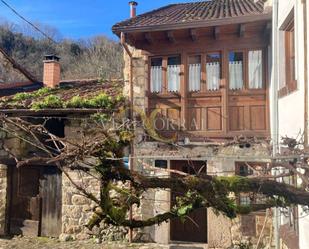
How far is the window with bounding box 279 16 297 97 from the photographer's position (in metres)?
6.68

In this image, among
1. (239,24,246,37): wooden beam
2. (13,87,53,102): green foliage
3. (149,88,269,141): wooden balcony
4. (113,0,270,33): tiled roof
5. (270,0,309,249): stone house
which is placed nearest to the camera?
(270,0,309,249): stone house

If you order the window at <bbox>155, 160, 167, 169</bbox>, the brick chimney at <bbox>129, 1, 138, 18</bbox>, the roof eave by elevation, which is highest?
the brick chimney at <bbox>129, 1, 138, 18</bbox>

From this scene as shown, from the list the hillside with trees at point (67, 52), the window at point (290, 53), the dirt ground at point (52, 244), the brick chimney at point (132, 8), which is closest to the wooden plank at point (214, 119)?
the window at point (290, 53)

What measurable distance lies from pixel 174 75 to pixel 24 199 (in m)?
5.88

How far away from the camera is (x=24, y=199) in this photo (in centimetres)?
1118

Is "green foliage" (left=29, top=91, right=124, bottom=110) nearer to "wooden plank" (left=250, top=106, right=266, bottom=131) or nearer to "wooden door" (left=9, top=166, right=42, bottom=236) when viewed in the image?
"wooden door" (left=9, top=166, right=42, bottom=236)

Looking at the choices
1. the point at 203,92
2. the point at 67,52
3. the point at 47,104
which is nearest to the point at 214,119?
the point at 203,92

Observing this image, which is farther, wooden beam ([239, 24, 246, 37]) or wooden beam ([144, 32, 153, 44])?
wooden beam ([144, 32, 153, 44])

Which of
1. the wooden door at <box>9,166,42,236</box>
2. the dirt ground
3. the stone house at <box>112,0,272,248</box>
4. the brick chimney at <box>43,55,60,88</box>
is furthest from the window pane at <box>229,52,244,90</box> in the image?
the brick chimney at <box>43,55,60,88</box>

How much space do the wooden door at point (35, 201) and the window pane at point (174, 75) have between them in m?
4.17

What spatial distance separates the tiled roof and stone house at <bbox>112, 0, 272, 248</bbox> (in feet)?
0.09

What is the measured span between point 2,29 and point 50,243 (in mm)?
29564

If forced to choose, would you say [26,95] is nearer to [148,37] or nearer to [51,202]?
[51,202]

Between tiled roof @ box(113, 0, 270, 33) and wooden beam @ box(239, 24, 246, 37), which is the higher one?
tiled roof @ box(113, 0, 270, 33)
